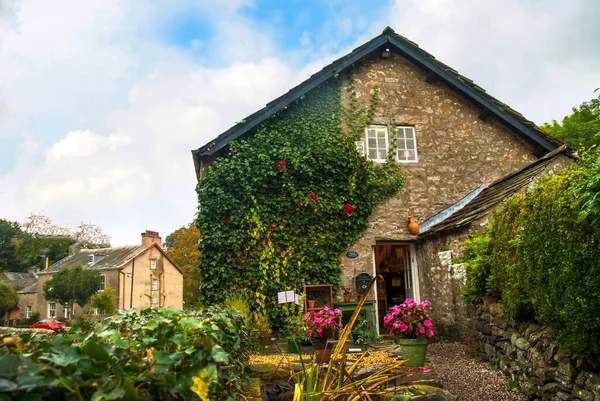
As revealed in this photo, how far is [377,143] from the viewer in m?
11.4

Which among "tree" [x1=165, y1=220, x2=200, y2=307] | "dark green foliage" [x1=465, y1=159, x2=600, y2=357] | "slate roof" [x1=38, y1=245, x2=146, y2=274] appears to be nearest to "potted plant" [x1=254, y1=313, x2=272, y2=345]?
"dark green foliage" [x1=465, y1=159, x2=600, y2=357]

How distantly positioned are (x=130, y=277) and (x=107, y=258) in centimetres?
476

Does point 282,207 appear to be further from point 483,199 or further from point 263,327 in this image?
point 483,199

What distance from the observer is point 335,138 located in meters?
10.9

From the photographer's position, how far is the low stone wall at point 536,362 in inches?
162

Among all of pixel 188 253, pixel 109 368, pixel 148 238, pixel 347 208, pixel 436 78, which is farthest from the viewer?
pixel 188 253

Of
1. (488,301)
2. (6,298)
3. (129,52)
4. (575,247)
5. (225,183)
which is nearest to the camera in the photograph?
(575,247)

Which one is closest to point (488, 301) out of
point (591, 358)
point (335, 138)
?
point (591, 358)

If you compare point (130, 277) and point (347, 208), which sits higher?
point (347, 208)

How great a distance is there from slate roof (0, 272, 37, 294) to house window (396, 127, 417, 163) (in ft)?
134

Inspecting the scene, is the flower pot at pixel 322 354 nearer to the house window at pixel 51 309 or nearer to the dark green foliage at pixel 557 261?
the dark green foliage at pixel 557 261

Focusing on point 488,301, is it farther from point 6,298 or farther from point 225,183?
point 6,298

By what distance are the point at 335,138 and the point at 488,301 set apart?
5568 mm

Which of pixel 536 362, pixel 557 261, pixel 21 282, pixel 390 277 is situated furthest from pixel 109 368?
pixel 21 282
